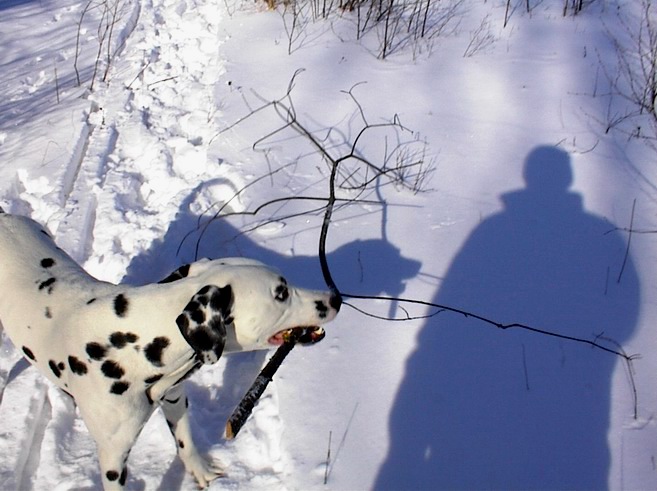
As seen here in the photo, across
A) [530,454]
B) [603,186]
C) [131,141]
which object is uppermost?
[131,141]

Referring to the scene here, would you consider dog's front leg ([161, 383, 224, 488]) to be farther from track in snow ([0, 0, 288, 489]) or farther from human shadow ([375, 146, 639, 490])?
human shadow ([375, 146, 639, 490])

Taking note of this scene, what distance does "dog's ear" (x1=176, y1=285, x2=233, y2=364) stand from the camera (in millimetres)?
2107

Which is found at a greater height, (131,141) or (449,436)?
(131,141)

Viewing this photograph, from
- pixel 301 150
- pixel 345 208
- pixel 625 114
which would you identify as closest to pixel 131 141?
pixel 301 150

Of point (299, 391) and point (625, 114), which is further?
point (625, 114)

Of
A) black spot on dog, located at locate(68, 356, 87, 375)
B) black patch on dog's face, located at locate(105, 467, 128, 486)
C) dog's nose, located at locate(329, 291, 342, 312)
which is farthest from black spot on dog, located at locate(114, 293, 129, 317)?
dog's nose, located at locate(329, 291, 342, 312)

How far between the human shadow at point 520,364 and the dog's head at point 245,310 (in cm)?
74

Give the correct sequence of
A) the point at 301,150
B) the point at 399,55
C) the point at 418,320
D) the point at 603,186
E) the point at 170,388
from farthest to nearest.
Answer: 1. the point at 399,55
2. the point at 301,150
3. the point at 603,186
4. the point at 418,320
5. the point at 170,388

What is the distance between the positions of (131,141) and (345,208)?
6.34 feet

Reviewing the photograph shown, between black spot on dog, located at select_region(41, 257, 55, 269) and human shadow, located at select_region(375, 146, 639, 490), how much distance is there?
1653 mm

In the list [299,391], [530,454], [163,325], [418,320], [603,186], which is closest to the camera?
[163,325]

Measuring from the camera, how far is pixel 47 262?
→ 2.66m

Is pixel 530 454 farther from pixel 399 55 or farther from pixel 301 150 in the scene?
pixel 399 55

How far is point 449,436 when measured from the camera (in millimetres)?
2758
